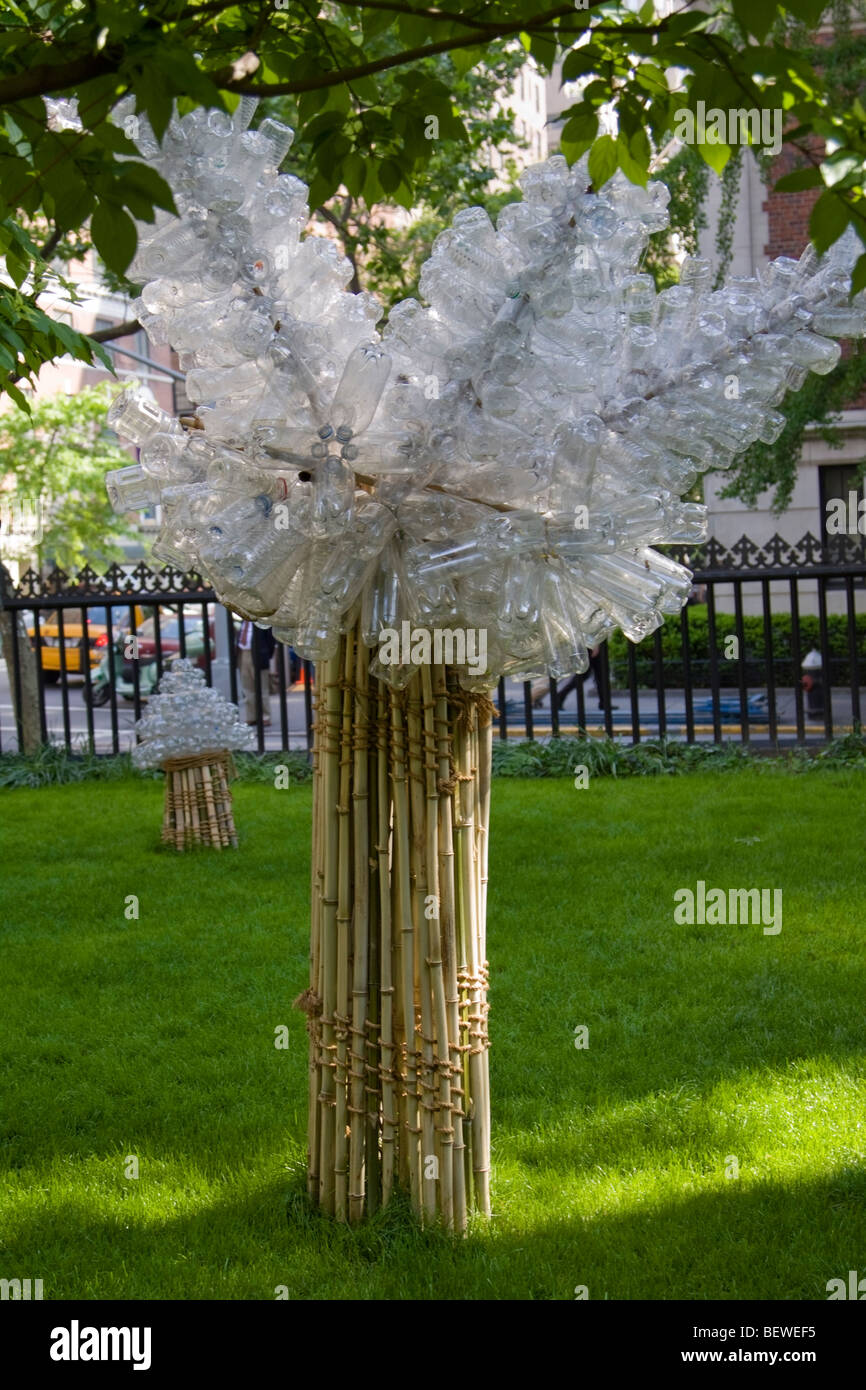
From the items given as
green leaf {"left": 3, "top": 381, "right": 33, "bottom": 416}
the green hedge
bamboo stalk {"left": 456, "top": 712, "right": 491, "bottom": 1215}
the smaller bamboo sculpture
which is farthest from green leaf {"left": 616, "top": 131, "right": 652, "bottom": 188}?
the green hedge

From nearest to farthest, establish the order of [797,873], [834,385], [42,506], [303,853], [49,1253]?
[49,1253] < [797,873] < [303,853] < [834,385] < [42,506]

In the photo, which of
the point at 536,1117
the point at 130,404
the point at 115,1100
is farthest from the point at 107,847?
the point at 130,404

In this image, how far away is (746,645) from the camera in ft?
51.9

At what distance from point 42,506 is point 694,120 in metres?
21.1

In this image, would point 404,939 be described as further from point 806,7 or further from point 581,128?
point 806,7

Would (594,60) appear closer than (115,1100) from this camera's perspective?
Yes

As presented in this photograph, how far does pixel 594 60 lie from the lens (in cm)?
317

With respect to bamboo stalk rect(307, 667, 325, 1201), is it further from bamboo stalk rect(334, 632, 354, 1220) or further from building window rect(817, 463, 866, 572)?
building window rect(817, 463, 866, 572)

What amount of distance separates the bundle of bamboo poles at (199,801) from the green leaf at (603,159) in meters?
4.89

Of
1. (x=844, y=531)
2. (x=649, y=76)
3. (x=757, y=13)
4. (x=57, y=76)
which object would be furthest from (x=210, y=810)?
(x=757, y=13)

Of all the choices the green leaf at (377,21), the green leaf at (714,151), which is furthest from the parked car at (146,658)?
the green leaf at (714,151)

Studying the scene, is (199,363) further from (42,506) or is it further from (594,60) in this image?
(42,506)

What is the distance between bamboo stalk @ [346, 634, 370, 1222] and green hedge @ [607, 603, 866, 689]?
13.0 m

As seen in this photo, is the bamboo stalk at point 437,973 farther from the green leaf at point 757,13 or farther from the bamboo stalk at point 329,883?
the green leaf at point 757,13
